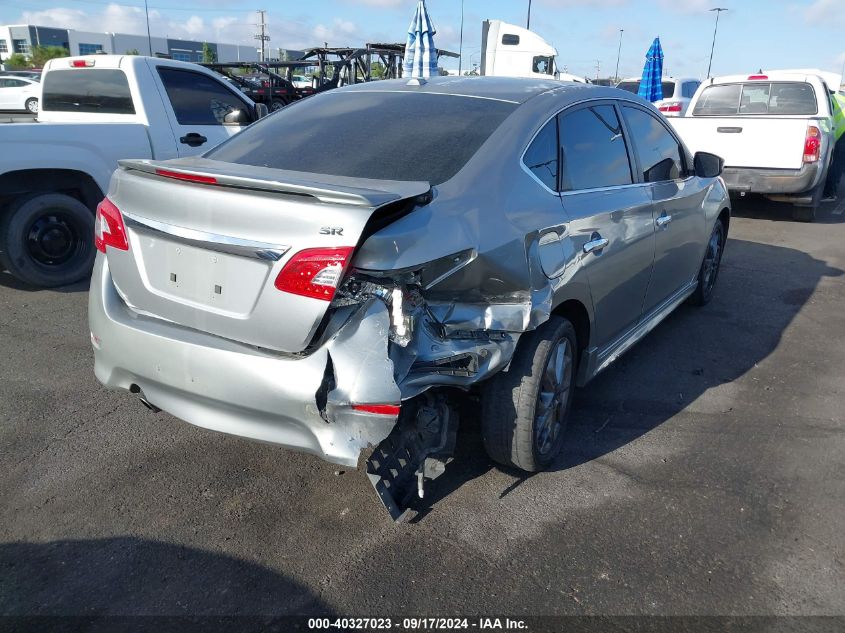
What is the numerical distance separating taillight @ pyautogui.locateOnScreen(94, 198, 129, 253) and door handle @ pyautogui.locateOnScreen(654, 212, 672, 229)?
292 cm

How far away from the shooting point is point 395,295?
251 cm

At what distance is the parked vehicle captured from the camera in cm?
2102

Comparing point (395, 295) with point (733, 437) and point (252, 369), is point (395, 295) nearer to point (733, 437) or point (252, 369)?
point (252, 369)

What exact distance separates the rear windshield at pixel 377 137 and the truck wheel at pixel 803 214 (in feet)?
27.9

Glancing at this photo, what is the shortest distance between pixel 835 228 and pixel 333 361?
387 inches

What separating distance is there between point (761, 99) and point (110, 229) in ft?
33.3

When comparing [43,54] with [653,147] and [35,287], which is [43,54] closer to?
[35,287]

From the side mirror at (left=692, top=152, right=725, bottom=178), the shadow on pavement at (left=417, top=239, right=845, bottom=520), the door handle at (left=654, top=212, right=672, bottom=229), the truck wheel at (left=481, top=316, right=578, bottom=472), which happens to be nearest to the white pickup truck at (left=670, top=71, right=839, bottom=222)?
the shadow on pavement at (left=417, top=239, right=845, bottom=520)

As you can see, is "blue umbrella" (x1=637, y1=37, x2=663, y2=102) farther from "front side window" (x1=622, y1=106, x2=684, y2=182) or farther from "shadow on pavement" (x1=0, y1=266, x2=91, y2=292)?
"shadow on pavement" (x1=0, y1=266, x2=91, y2=292)

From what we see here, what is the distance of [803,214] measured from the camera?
10250 millimetres

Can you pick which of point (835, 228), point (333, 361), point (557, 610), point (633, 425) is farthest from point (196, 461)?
point (835, 228)

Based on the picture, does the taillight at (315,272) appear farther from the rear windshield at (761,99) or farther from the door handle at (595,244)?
the rear windshield at (761,99)

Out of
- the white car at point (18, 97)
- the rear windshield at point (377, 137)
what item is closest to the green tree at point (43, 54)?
the white car at point (18, 97)

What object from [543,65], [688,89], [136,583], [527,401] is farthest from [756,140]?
[543,65]
